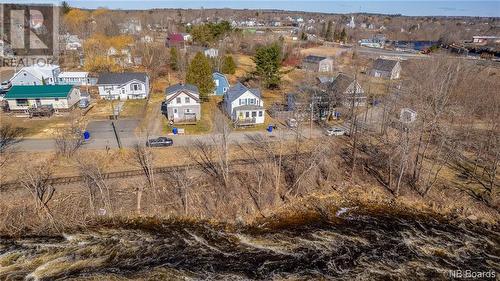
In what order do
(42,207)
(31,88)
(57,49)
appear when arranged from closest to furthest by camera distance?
(42,207) < (31,88) < (57,49)

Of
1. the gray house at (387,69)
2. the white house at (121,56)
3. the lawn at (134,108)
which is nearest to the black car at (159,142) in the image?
the lawn at (134,108)

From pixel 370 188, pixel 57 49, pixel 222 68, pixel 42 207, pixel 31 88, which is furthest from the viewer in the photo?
pixel 57 49

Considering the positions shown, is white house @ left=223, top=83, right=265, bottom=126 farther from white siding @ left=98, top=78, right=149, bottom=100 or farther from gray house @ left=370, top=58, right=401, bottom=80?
gray house @ left=370, top=58, right=401, bottom=80

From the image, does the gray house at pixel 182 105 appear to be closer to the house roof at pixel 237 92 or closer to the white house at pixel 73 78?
the house roof at pixel 237 92

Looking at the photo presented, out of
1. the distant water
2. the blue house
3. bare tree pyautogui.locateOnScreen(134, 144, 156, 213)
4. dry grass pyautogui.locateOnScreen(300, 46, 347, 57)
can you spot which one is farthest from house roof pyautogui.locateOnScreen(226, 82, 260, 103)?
dry grass pyautogui.locateOnScreen(300, 46, 347, 57)

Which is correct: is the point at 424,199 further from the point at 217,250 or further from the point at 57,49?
the point at 57,49

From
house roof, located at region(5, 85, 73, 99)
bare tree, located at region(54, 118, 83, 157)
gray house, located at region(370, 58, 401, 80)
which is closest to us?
bare tree, located at region(54, 118, 83, 157)

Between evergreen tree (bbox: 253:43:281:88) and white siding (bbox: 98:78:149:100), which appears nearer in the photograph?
white siding (bbox: 98:78:149:100)

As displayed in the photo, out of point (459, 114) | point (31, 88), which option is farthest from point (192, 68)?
point (459, 114)
